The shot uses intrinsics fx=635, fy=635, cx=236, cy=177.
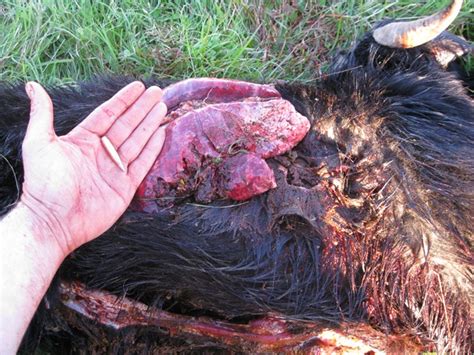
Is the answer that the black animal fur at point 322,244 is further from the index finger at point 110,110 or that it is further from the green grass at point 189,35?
the green grass at point 189,35

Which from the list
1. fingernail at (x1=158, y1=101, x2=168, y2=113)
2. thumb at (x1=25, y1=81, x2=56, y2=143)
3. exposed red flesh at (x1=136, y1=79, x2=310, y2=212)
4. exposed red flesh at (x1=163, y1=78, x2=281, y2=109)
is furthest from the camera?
exposed red flesh at (x1=163, y1=78, x2=281, y2=109)

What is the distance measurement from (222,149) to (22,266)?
2.76 feet

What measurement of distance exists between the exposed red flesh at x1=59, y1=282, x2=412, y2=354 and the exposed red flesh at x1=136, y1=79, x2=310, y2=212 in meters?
0.41

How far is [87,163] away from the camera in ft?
7.79

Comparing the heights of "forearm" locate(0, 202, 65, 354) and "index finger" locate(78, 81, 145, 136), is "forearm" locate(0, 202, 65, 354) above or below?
below

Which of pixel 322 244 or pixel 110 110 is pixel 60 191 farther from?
pixel 322 244

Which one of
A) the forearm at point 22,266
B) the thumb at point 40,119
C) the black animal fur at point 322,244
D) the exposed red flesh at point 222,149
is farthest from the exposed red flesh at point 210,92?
the forearm at point 22,266

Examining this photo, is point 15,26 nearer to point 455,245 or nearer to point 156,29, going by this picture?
point 156,29

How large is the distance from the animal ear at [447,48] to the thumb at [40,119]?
1701 mm

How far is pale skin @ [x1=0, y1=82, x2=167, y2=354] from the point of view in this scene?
2.18 m

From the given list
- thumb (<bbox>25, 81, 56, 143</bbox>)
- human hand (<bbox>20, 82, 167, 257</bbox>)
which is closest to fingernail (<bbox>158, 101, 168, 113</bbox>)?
human hand (<bbox>20, 82, 167, 257</bbox>)

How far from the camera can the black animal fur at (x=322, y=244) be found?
2.36 meters

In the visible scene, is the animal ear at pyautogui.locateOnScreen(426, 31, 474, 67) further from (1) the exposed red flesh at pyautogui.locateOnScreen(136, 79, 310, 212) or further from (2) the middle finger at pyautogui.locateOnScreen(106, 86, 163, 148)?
(2) the middle finger at pyautogui.locateOnScreen(106, 86, 163, 148)

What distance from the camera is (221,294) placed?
2.38 m
